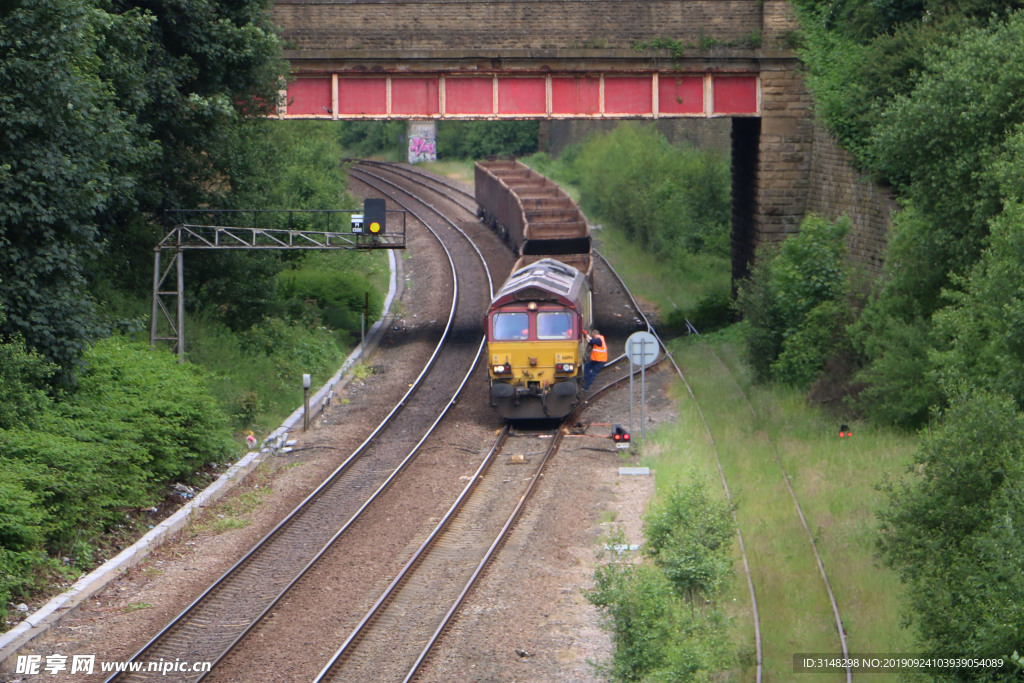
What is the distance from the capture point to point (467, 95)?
1096 inches

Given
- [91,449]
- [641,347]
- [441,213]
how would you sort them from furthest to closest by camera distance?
[441,213], [641,347], [91,449]

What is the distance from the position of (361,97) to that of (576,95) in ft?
18.1

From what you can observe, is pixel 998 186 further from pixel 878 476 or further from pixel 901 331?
pixel 878 476

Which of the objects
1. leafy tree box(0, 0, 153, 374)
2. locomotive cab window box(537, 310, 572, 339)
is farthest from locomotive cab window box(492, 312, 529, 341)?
leafy tree box(0, 0, 153, 374)

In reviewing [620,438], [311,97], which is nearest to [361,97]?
[311,97]

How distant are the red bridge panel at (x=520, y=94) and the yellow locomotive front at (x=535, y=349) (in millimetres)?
8449

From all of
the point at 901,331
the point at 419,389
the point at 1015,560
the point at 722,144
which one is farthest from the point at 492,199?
the point at 1015,560

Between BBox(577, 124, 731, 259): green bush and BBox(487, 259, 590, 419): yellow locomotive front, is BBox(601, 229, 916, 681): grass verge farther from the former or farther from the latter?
BBox(577, 124, 731, 259): green bush

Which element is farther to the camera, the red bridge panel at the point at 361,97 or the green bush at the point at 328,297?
the green bush at the point at 328,297

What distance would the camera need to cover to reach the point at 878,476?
16578mm

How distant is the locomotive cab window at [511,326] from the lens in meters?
20.7

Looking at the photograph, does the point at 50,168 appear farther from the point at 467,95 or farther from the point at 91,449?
the point at 467,95

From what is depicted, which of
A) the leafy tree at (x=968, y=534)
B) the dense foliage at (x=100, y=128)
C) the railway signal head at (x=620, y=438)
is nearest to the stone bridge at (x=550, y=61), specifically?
the dense foliage at (x=100, y=128)

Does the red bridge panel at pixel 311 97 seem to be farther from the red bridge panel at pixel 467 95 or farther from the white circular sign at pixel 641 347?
the white circular sign at pixel 641 347
